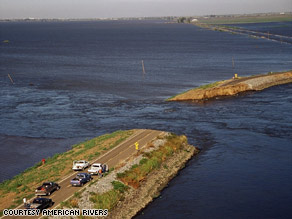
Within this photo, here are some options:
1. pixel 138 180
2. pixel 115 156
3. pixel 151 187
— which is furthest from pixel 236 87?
pixel 138 180

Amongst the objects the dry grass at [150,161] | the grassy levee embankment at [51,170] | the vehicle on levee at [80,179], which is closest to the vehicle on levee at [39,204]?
the grassy levee embankment at [51,170]

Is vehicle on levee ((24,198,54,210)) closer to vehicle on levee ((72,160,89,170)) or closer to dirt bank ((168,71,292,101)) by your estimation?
vehicle on levee ((72,160,89,170))

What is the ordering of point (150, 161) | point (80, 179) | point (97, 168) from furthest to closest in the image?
point (150, 161), point (97, 168), point (80, 179)

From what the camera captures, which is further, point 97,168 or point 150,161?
point 150,161

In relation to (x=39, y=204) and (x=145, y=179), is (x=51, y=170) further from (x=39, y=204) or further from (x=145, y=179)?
(x=39, y=204)

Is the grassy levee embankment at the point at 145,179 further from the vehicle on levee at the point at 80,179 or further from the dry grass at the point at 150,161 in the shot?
the vehicle on levee at the point at 80,179

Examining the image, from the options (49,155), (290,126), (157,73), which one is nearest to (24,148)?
(49,155)
